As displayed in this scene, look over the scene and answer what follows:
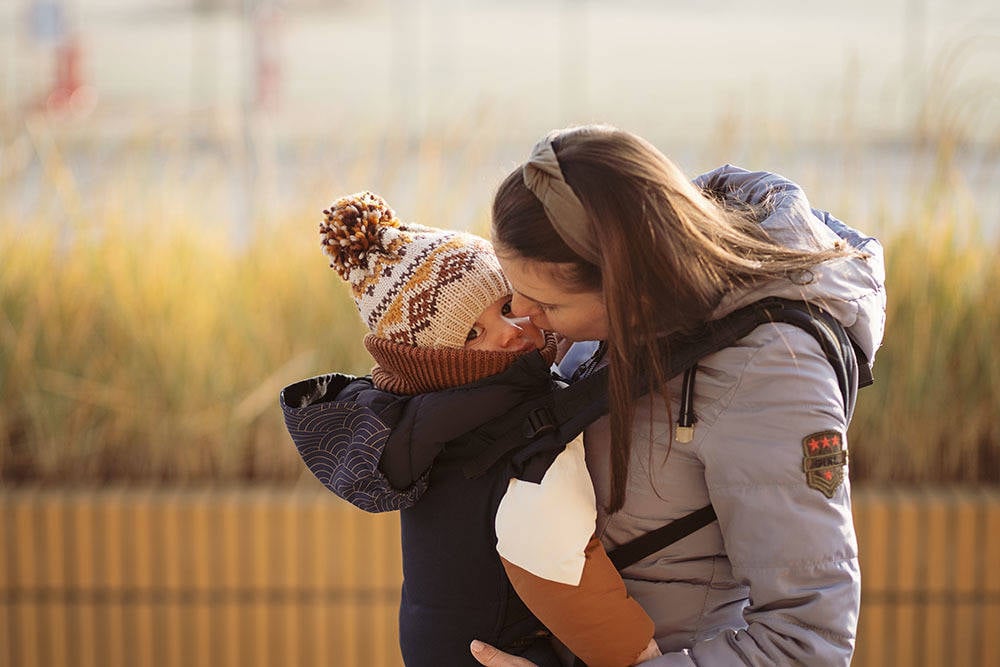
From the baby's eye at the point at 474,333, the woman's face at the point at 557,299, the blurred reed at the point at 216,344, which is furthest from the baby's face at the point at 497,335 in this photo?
the blurred reed at the point at 216,344

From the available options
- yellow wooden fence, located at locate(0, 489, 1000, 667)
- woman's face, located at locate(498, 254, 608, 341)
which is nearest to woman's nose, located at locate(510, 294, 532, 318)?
woman's face, located at locate(498, 254, 608, 341)

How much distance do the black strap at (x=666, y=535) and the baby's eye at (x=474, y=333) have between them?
1.20 ft

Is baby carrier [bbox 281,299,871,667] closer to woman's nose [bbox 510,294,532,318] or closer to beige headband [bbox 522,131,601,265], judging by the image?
woman's nose [bbox 510,294,532,318]

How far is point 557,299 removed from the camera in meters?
1.58

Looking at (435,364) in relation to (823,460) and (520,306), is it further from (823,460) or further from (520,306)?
(823,460)

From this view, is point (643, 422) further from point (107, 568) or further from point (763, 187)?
point (107, 568)

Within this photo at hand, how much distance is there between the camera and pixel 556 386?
1732mm

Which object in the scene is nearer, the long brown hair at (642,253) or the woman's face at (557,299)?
the long brown hair at (642,253)

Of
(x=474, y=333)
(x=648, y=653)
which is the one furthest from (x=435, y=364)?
(x=648, y=653)

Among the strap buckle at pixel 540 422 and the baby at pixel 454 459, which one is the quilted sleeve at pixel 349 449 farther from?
the strap buckle at pixel 540 422

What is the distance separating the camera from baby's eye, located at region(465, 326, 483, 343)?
176 cm

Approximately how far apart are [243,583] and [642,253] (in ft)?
7.88

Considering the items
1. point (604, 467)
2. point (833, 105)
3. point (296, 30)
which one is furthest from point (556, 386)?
point (296, 30)

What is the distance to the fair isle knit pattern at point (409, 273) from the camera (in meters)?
1.72
